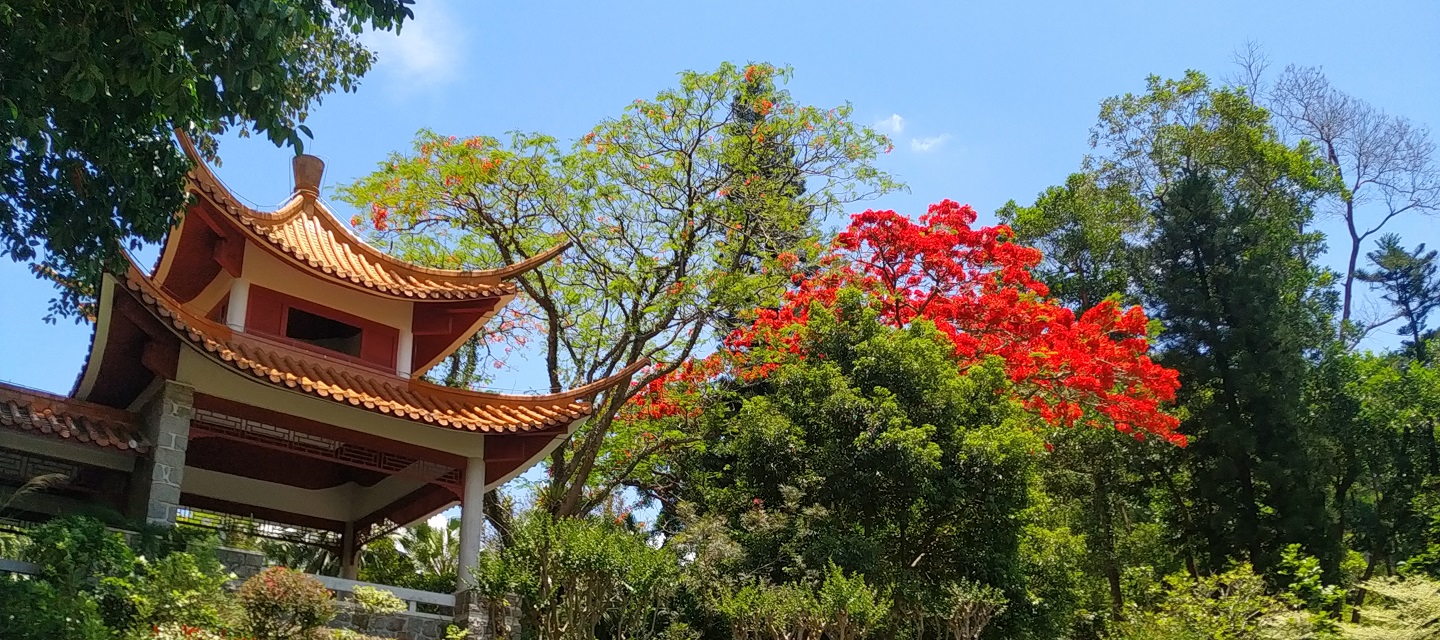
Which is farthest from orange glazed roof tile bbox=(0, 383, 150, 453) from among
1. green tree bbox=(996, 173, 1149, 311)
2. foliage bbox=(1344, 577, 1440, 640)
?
green tree bbox=(996, 173, 1149, 311)

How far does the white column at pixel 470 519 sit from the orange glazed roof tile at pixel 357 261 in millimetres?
2119

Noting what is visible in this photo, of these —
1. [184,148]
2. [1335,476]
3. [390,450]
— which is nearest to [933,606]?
[390,450]

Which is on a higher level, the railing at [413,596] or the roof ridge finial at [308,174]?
the roof ridge finial at [308,174]

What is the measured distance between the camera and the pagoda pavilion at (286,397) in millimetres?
9836

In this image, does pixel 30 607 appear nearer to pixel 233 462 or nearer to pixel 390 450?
pixel 390 450

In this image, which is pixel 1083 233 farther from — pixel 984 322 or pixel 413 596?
pixel 413 596

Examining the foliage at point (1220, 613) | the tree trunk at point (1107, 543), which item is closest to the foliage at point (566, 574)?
the foliage at point (1220, 613)

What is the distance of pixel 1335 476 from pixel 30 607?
20.9 metres

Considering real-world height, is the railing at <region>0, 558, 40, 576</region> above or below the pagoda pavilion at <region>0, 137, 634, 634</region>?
below

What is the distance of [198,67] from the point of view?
24.0 ft

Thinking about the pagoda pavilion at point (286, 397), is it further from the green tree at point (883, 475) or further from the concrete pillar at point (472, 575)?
the green tree at point (883, 475)

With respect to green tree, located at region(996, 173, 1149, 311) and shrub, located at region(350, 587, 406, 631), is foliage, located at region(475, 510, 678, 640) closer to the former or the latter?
shrub, located at region(350, 587, 406, 631)

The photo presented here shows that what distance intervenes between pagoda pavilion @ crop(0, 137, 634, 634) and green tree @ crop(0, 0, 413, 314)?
2.89 feet

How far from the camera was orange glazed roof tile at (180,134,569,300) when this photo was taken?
12172mm
